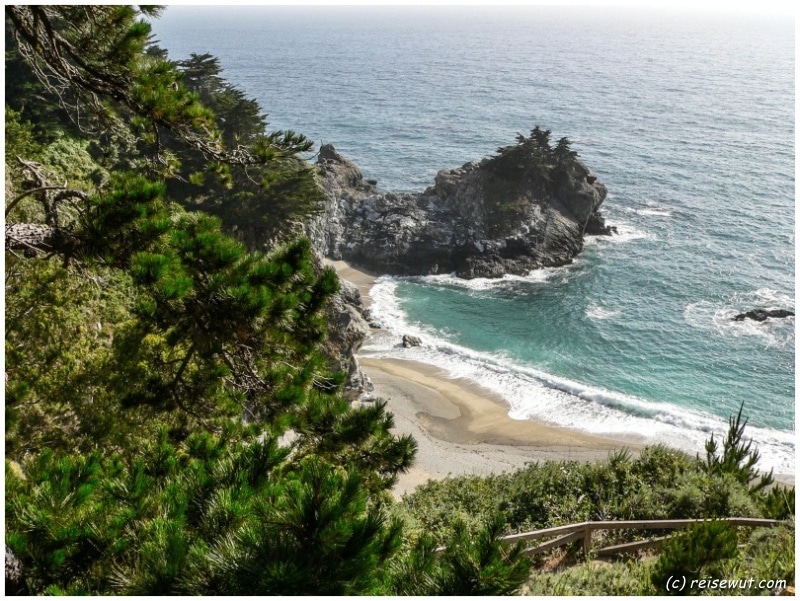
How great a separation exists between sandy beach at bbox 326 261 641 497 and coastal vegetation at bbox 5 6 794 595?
1232 cm

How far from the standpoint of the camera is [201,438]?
6047 millimetres

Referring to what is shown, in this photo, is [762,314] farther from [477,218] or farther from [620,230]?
[477,218]

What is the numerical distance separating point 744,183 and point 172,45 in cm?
13246

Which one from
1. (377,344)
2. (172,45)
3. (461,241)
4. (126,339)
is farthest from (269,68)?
(126,339)

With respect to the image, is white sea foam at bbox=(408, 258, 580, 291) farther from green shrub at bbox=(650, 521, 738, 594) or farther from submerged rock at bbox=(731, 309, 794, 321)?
green shrub at bbox=(650, 521, 738, 594)

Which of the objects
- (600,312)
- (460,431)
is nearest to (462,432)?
(460,431)

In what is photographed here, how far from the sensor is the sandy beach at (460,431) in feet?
76.0

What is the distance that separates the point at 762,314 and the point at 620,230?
14.0 m

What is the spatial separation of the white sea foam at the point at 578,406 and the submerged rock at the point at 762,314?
10.6 meters

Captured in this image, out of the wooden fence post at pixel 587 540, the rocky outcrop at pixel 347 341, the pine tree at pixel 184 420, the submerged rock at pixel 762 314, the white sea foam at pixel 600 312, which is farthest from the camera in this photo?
the white sea foam at pixel 600 312

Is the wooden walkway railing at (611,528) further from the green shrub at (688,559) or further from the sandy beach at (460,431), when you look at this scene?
the sandy beach at (460,431)

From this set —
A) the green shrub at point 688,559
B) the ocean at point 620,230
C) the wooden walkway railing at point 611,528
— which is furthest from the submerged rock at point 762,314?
the green shrub at point 688,559

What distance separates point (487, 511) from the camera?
34.4ft

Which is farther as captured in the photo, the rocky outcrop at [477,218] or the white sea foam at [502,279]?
the rocky outcrop at [477,218]
